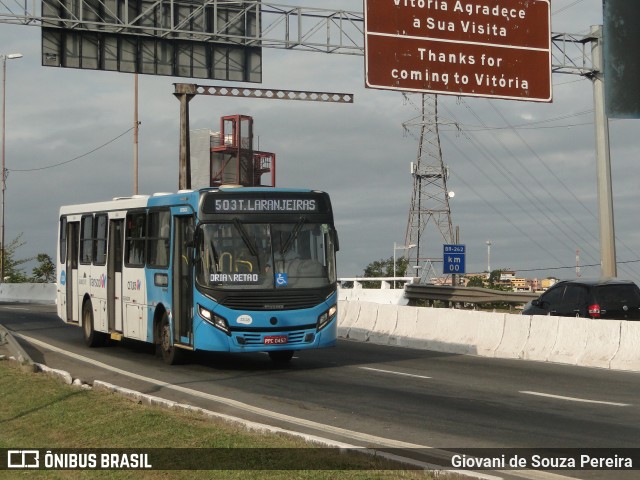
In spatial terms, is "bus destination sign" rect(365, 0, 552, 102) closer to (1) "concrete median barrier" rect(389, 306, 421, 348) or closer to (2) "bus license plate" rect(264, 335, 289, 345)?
(1) "concrete median barrier" rect(389, 306, 421, 348)

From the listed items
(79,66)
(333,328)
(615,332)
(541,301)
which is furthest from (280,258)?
(79,66)

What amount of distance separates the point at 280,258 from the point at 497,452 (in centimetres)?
900

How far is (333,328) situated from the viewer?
1889 cm

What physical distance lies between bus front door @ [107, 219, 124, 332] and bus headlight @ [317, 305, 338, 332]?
18.4 ft

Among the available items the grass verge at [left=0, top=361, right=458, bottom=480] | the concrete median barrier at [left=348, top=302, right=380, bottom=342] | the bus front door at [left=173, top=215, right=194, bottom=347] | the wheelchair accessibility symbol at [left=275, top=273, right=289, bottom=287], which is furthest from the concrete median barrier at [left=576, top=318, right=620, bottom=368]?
Answer: the grass verge at [left=0, top=361, right=458, bottom=480]

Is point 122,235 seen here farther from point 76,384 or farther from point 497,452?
point 497,452

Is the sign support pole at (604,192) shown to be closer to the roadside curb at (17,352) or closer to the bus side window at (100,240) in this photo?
the bus side window at (100,240)

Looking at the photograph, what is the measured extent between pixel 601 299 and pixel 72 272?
499 inches

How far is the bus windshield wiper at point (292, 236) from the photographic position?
60.8 ft

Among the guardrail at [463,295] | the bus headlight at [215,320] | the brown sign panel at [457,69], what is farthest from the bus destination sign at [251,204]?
the guardrail at [463,295]

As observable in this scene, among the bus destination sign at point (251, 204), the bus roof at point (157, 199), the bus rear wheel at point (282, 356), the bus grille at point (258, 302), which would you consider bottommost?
the bus rear wheel at point (282, 356)

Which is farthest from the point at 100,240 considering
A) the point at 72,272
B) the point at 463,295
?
the point at 463,295

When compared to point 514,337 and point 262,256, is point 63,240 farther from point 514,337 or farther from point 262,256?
point 514,337

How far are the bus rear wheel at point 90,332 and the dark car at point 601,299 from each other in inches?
414
